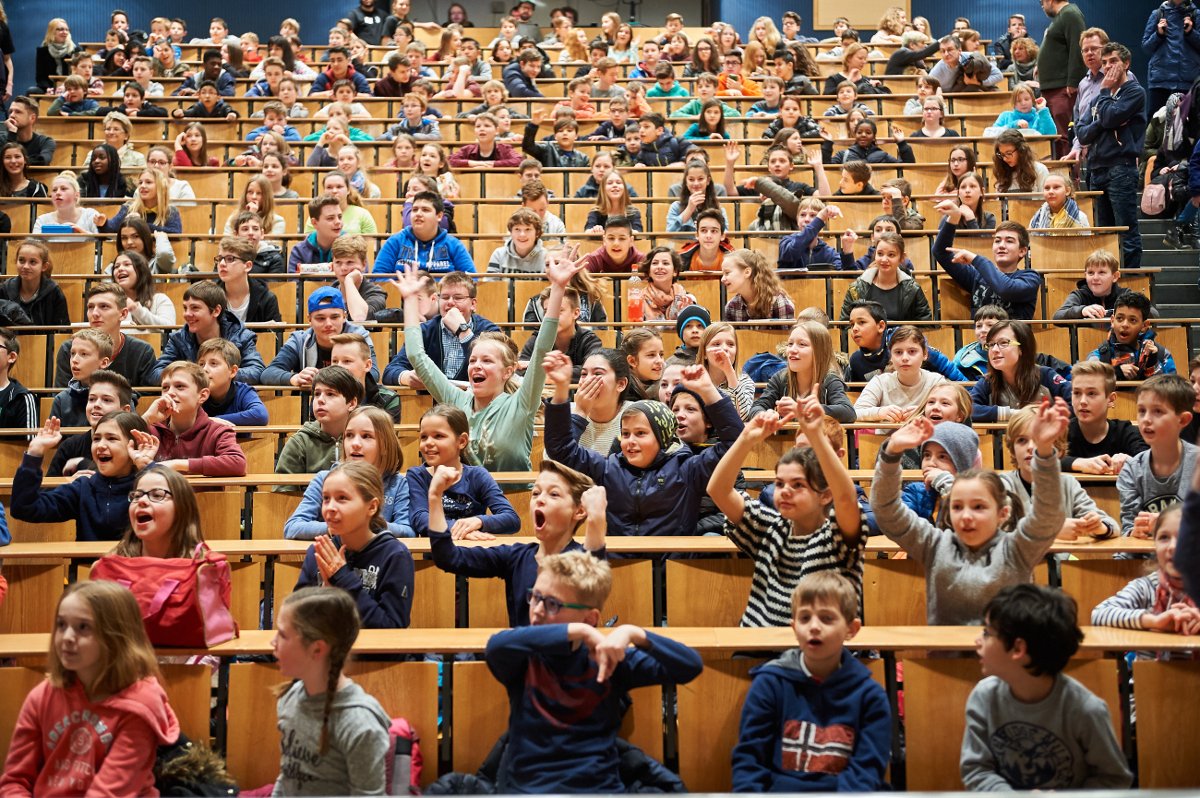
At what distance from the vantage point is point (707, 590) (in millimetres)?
3242

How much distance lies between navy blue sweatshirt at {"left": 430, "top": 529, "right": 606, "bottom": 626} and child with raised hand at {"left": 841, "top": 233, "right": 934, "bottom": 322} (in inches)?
Answer: 122

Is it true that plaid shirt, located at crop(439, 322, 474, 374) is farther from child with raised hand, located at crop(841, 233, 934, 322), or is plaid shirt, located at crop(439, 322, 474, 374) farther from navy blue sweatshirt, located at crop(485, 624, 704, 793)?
navy blue sweatshirt, located at crop(485, 624, 704, 793)

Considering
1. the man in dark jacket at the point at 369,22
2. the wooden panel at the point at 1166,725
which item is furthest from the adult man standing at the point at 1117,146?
the man in dark jacket at the point at 369,22

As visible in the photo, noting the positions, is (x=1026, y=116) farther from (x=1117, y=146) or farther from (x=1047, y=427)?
(x=1047, y=427)

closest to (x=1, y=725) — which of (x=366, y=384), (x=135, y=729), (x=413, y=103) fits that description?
(x=135, y=729)

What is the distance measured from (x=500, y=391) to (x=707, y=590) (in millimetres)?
1412

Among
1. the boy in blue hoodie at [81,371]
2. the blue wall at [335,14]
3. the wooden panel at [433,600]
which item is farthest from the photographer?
the blue wall at [335,14]

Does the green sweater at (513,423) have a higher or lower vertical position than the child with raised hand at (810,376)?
lower

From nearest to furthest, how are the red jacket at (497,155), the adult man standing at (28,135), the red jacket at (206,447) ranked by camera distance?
the red jacket at (206,447) < the adult man standing at (28,135) < the red jacket at (497,155)

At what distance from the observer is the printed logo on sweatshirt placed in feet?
7.99

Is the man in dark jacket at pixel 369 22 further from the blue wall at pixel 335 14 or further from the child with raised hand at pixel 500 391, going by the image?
the child with raised hand at pixel 500 391

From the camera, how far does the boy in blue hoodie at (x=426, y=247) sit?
6355 mm

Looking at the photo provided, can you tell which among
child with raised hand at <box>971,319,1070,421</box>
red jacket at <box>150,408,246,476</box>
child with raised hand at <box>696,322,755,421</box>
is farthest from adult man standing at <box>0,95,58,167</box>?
child with raised hand at <box>971,319,1070,421</box>

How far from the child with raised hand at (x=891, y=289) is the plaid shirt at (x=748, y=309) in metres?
0.28
